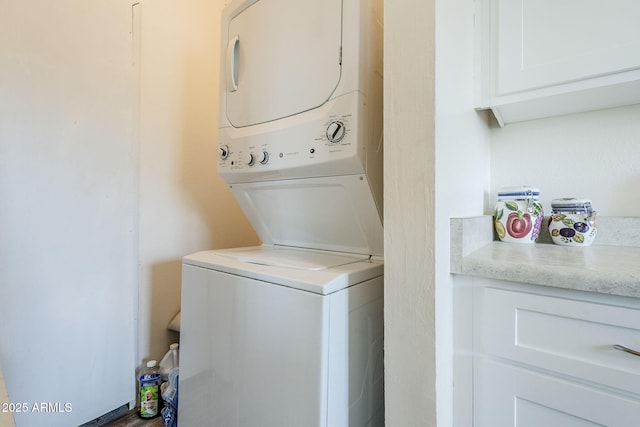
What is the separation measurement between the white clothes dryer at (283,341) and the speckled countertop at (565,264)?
0.30 m

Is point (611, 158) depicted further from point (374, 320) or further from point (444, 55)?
point (374, 320)

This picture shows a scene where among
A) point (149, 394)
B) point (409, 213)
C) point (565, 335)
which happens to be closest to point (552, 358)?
point (565, 335)

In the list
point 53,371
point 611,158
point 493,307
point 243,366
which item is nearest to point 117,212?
point 53,371

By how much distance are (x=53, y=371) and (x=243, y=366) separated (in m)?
0.97

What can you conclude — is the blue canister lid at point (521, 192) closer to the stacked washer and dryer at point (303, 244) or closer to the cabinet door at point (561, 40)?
the cabinet door at point (561, 40)

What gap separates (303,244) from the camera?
137 cm

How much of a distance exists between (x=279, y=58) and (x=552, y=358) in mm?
1296

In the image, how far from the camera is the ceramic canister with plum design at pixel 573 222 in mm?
1093

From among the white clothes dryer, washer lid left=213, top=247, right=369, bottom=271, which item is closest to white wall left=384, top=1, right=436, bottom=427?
the white clothes dryer

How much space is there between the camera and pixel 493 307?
755mm

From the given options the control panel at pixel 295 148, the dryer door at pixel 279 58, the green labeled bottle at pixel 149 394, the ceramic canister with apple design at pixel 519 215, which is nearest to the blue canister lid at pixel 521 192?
the ceramic canister with apple design at pixel 519 215

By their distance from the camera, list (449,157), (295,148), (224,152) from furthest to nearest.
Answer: (224,152) < (295,148) < (449,157)

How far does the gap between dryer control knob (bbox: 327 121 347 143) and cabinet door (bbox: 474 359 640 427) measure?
78cm

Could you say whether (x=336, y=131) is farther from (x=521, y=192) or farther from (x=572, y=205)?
(x=572, y=205)
